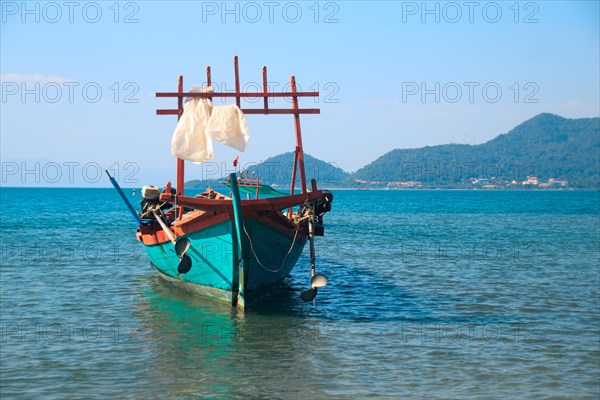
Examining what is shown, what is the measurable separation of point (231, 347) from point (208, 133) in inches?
263

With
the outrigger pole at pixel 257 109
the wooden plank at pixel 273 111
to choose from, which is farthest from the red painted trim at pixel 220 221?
the wooden plank at pixel 273 111

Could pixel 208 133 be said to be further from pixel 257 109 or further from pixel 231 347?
pixel 231 347

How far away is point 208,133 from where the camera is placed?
741 inches

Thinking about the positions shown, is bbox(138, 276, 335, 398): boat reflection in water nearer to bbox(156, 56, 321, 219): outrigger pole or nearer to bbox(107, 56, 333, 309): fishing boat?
bbox(107, 56, 333, 309): fishing boat

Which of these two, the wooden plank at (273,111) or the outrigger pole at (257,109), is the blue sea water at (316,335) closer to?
the outrigger pole at (257,109)

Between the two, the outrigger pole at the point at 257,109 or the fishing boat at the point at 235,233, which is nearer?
the fishing boat at the point at 235,233

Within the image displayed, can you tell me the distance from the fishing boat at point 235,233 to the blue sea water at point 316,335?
766mm

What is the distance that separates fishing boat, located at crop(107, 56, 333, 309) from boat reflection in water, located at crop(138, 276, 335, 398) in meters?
0.72

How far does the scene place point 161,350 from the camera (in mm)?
14125

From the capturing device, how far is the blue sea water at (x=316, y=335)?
11961 millimetres

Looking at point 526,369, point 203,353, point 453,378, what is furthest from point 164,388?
point 526,369

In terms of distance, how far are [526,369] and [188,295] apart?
10706 millimetres

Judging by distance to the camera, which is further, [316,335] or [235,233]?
[235,233]

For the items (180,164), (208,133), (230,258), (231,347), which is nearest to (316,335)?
(231,347)
